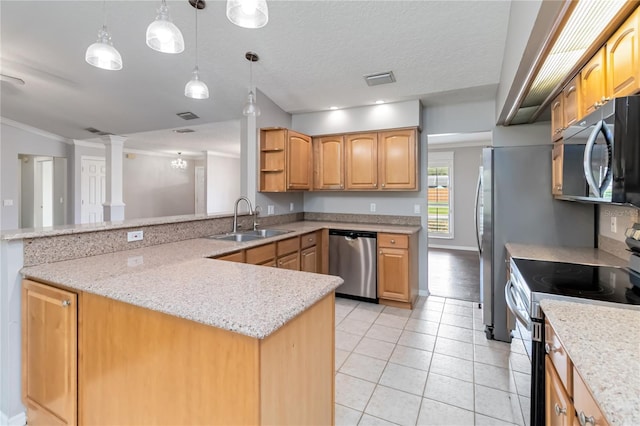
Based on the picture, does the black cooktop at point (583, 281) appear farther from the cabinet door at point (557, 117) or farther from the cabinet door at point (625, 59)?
the cabinet door at point (557, 117)

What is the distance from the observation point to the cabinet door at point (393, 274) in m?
3.44

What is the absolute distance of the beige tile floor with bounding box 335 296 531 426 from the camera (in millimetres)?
1811

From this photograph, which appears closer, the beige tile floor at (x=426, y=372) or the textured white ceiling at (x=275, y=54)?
the beige tile floor at (x=426, y=372)

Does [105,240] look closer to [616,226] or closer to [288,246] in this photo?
[288,246]

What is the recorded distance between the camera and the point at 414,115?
3.66 meters

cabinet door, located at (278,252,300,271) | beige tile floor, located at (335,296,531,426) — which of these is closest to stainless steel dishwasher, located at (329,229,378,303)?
beige tile floor, located at (335,296,531,426)

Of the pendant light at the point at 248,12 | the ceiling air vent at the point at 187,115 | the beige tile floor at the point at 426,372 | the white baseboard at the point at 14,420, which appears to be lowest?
the beige tile floor at the point at 426,372

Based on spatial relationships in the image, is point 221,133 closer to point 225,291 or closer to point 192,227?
point 192,227

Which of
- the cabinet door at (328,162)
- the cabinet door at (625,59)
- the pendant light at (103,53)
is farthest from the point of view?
the cabinet door at (328,162)

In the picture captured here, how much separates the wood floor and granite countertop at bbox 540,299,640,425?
9.22ft

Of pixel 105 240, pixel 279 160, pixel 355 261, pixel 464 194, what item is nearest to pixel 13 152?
pixel 279 160

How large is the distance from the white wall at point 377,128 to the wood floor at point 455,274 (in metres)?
0.48

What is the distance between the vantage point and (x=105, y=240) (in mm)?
2066

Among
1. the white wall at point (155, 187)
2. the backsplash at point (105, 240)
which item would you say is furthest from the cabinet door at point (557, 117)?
the white wall at point (155, 187)
